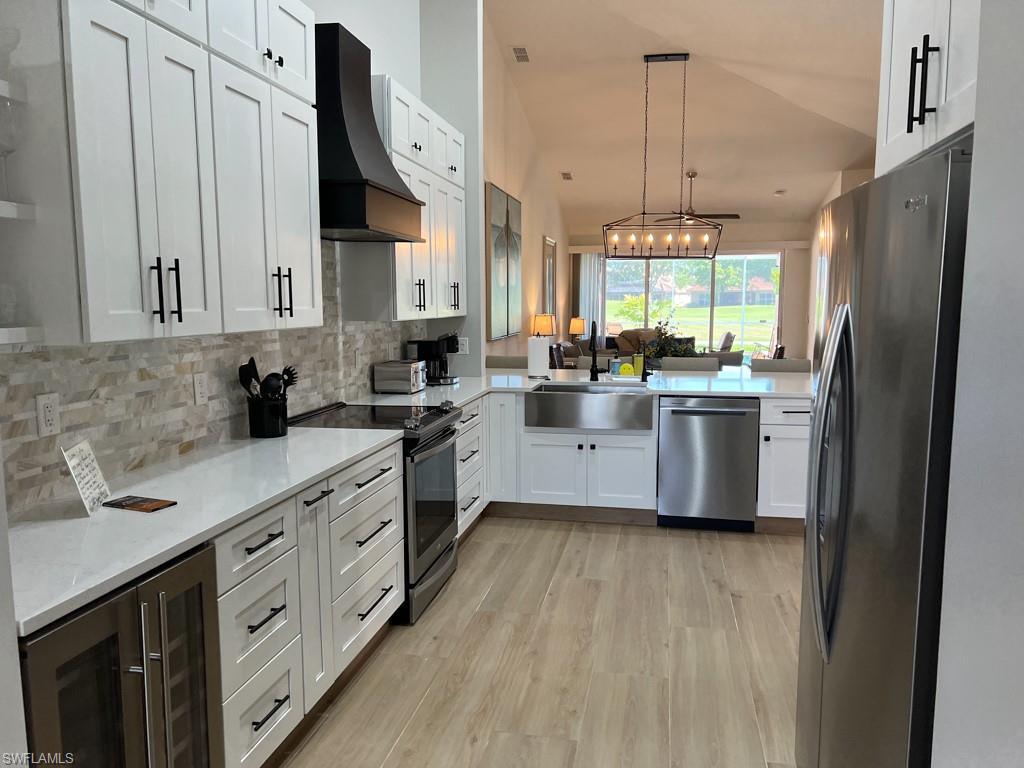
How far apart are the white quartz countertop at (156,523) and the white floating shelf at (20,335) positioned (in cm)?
47

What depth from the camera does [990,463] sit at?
3.41 feet

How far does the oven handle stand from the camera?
3.15m

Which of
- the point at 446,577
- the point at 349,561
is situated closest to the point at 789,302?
the point at 446,577

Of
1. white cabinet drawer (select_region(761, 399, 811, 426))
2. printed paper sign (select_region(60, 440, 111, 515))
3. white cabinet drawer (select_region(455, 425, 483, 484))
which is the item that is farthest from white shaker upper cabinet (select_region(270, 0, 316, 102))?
white cabinet drawer (select_region(761, 399, 811, 426))

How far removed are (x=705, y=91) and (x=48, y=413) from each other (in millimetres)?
7436

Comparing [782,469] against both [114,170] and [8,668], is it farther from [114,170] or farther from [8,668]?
[8,668]

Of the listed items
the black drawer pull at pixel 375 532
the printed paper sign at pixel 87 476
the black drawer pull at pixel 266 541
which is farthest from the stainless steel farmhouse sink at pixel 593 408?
the printed paper sign at pixel 87 476

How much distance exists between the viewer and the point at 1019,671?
3.10 feet

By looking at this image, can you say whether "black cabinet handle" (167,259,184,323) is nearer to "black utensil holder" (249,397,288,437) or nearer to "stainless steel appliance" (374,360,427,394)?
"black utensil holder" (249,397,288,437)

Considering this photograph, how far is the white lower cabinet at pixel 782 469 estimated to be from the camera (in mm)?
4383

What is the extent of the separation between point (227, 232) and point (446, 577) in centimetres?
212

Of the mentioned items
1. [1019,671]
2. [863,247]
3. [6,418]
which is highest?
[863,247]

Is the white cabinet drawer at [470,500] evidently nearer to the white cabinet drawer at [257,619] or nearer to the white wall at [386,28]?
the white cabinet drawer at [257,619]

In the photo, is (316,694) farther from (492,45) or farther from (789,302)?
(789,302)
